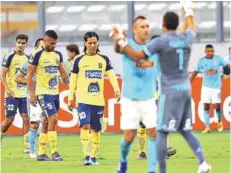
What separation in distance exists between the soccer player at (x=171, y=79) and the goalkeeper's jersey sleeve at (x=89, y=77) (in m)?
3.89

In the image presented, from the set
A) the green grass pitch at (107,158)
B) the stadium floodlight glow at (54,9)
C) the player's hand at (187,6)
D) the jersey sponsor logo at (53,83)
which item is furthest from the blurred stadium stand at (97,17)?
the player's hand at (187,6)

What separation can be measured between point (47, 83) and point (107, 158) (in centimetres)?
177

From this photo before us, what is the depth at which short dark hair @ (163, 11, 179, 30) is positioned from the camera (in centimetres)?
1298

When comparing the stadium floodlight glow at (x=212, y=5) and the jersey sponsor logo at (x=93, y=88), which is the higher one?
the stadium floodlight glow at (x=212, y=5)

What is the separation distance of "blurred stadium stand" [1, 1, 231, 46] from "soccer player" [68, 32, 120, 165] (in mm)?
15565

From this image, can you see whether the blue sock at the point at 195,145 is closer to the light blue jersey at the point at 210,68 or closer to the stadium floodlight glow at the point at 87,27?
the light blue jersey at the point at 210,68

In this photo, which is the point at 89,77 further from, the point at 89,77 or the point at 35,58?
the point at 35,58

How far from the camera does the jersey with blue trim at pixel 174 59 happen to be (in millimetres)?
12977

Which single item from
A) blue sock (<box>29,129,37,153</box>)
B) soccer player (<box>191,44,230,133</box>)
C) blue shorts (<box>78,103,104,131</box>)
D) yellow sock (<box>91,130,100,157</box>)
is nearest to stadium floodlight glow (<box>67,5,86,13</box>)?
soccer player (<box>191,44,230,133</box>)

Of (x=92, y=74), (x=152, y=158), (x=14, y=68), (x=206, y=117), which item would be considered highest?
(x=14, y=68)

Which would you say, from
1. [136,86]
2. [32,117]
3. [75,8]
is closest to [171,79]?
[136,86]

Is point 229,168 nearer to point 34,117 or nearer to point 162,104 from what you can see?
point 162,104

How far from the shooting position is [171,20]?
1298 cm

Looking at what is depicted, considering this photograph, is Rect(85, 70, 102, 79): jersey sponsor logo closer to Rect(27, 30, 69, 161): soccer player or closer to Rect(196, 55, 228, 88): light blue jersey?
Rect(27, 30, 69, 161): soccer player
